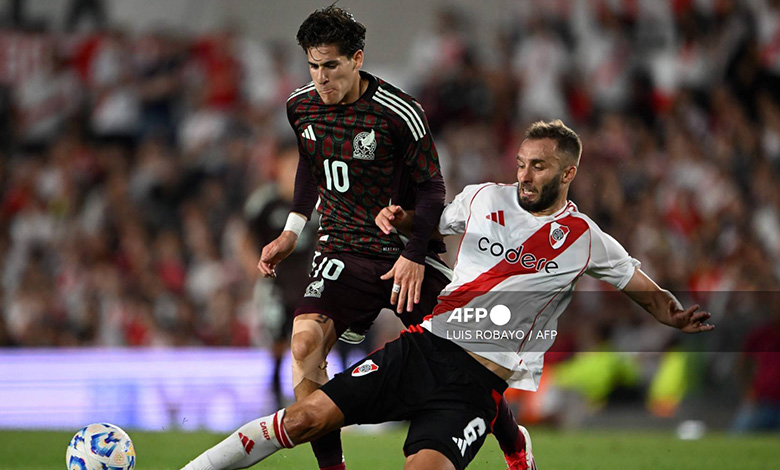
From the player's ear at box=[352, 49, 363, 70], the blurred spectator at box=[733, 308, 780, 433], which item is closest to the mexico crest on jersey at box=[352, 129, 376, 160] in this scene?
the player's ear at box=[352, 49, 363, 70]

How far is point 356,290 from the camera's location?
5.21 meters

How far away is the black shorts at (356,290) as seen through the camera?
204 inches

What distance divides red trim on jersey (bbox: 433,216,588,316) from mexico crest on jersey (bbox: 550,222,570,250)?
13mm

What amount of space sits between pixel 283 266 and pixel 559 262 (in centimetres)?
470

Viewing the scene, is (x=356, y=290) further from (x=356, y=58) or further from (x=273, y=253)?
(x=356, y=58)

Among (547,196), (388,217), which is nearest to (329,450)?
(388,217)

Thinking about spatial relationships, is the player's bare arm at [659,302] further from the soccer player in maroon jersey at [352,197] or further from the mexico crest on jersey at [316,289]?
the mexico crest on jersey at [316,289]

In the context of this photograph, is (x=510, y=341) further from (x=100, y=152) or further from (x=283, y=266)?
(x=100, y=152)

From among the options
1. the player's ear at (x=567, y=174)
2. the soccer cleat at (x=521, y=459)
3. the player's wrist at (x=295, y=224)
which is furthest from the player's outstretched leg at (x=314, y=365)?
the player's ear at (x=567, y=174)

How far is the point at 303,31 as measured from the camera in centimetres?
502

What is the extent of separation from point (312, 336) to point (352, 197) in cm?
73

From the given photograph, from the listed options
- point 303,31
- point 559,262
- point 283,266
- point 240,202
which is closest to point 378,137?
point 303,31

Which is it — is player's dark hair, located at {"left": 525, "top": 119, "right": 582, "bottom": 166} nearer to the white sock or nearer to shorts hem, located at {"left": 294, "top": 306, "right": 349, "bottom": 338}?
shorts hem, located at {"left": 294, "top": 306, "right": 349, "bottom": 338}

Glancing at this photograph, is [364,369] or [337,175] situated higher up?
[337,175]
